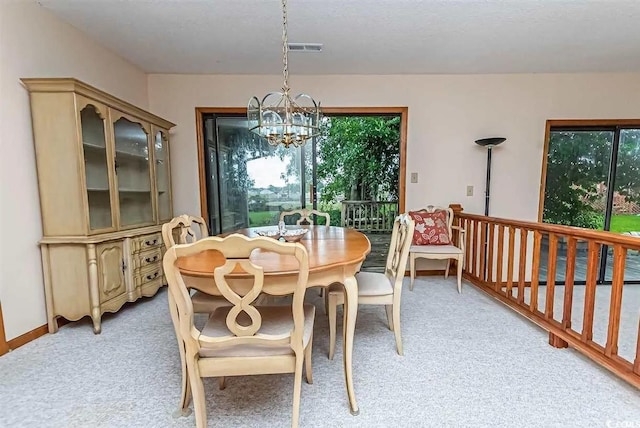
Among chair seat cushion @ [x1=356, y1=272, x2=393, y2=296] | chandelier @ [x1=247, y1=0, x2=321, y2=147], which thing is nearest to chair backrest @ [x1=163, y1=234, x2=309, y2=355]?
chair seat cushion @ [x1=356, y1=272, x2=393, y2=296]

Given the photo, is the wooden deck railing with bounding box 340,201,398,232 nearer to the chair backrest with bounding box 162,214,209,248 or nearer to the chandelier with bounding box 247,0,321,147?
the chandelier with bounding box 247,0,321,147

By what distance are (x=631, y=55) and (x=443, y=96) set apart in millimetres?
1674

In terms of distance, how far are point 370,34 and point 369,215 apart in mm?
3345

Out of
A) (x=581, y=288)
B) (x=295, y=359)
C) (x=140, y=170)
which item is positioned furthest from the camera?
(x=581, y=288)

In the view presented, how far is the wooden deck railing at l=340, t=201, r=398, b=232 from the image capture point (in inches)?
208

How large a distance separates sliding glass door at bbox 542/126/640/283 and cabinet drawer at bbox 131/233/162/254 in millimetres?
4286

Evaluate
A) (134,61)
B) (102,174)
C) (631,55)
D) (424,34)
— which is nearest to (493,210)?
(631,55)

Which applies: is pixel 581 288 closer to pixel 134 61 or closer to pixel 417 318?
pixel 417 318

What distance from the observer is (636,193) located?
344 cm

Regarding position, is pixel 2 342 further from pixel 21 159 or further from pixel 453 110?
pixel 453 110

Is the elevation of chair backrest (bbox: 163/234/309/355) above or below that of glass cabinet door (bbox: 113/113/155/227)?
below

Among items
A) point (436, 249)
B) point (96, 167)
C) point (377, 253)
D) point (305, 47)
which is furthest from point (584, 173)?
point (96, 167)

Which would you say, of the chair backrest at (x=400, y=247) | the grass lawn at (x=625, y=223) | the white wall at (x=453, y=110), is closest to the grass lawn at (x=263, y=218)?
the white wall at (x=453, y=110)

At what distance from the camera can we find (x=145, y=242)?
2.61 meters
